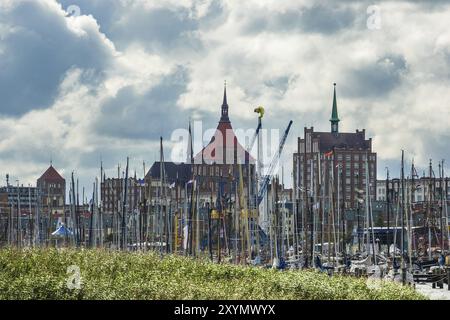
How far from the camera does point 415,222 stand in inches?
4744

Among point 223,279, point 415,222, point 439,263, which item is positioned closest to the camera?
point 223,279

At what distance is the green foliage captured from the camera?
2839 cm

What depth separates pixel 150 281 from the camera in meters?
31.0

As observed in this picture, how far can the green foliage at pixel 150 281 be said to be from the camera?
28391mm
